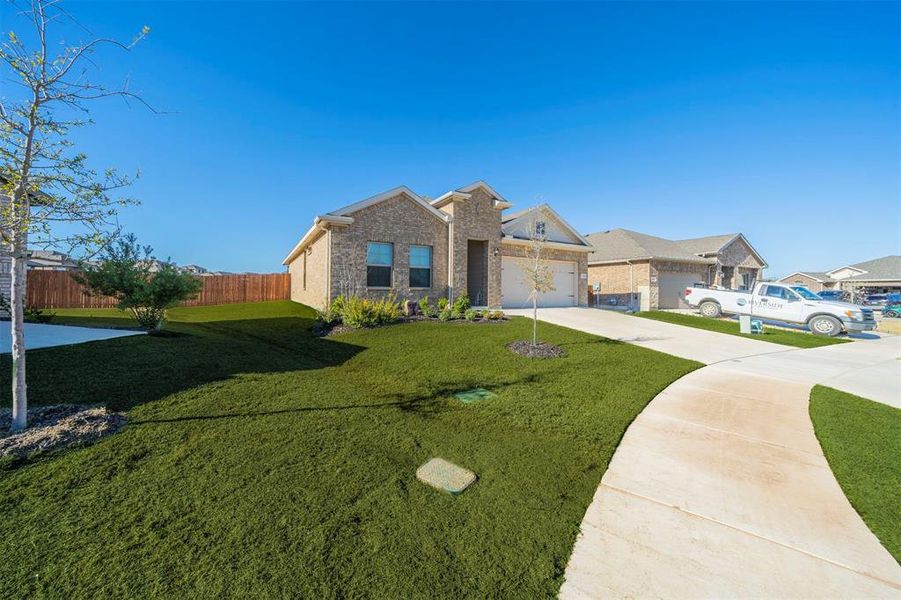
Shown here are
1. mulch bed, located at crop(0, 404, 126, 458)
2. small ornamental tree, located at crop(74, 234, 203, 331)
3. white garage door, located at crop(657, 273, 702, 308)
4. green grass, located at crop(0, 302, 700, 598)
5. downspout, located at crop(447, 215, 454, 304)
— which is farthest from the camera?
white garage door, located at crop(657, 273, 702, 308)

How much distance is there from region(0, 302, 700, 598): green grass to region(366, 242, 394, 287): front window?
7.22 metres

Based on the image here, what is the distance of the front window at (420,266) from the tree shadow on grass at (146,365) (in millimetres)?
5793

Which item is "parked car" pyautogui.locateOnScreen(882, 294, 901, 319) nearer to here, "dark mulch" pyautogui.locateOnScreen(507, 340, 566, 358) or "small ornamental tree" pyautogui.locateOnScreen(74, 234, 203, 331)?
"dark mulch" pyautogui.locateOnScreen(507, 340, 566, 358)

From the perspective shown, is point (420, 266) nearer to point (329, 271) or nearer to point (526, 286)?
point (329, 271)

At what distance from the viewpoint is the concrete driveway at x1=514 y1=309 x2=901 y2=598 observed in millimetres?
2381

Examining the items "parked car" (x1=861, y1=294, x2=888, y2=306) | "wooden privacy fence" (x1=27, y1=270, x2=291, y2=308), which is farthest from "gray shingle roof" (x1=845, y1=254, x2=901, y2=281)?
"wooden privacy fence" (x1=27, y1=270, x2=291, y2=308)

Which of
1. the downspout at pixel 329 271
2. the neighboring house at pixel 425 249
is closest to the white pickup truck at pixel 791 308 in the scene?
the neighboring house at pixel 425 249

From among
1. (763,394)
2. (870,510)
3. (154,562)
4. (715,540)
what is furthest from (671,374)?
(154,562)

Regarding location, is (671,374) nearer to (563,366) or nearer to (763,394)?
(763,394)

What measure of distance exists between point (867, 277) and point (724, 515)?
156 ft

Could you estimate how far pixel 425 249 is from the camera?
14.6 meters

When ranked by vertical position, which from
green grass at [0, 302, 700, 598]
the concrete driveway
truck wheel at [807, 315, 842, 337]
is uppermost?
truck wheel at [807, 315, 842, 337]

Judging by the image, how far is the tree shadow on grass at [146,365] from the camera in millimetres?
4473

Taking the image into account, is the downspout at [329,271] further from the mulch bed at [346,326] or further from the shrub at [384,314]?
the shrub at [384,314]
